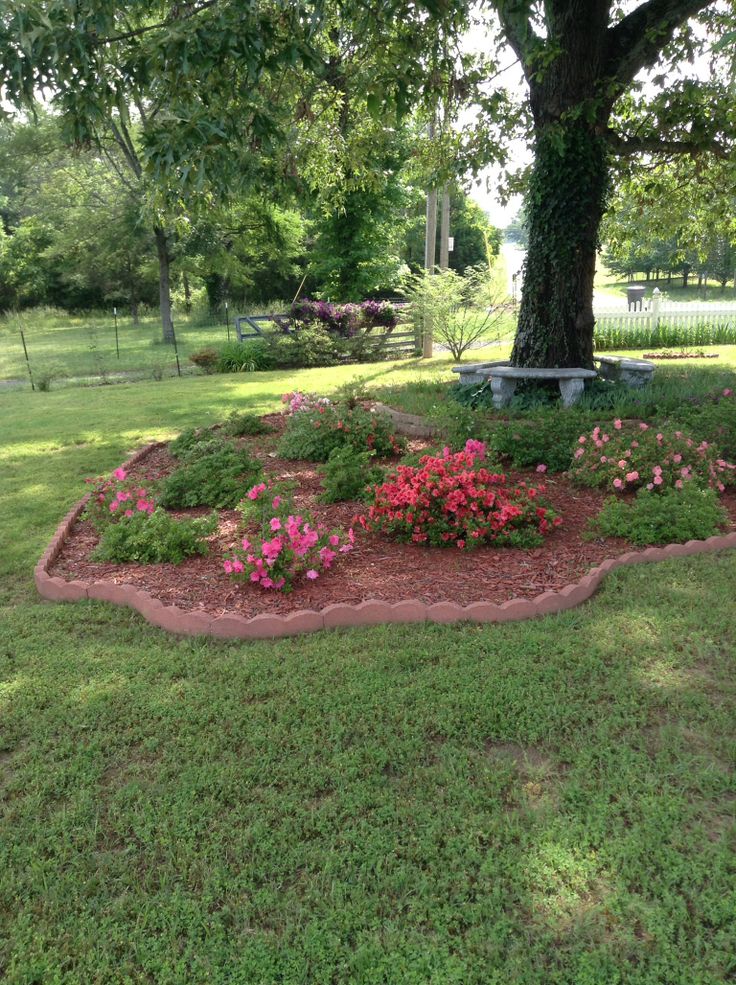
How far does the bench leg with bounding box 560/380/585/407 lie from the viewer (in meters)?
7.58

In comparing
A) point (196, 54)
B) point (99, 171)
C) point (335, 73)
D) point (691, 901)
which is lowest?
point (691, 901)

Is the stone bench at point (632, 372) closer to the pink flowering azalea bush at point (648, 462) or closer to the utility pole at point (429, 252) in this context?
the pink flowering azalea bush at point (648, 462)

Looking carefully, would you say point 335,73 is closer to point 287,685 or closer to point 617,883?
point 287,685

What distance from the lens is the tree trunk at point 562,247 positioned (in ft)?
25.3

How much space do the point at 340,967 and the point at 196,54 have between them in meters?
4.56

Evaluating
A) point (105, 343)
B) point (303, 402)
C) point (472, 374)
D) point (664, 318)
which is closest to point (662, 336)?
point (664, 318)

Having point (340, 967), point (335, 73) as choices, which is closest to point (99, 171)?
point (335, 73)

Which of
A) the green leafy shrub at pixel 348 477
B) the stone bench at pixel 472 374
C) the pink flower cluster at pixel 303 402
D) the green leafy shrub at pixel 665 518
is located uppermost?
the stone bench at pixel 472 374

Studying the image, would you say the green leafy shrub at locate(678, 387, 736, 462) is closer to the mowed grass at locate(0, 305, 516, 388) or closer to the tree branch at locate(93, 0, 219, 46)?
the tree branch at locate(93, 0, 219, 46)

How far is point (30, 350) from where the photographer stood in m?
23.8

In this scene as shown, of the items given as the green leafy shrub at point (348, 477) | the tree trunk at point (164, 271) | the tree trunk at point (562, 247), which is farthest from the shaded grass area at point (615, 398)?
the tree trunk at point (164, 271)

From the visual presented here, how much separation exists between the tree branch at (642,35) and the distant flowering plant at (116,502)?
21.7 ft

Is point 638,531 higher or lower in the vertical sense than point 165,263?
lower

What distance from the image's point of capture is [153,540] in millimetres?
4359
